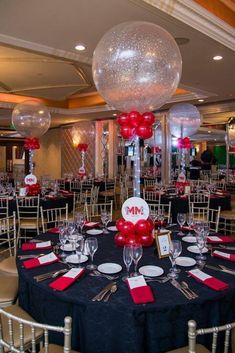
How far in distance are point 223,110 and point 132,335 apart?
8.81m

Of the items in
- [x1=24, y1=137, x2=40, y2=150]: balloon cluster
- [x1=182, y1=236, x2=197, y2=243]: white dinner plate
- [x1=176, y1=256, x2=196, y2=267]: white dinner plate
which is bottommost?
[x1=176, y1=256, x2=196, y2=267]: white dinner plate

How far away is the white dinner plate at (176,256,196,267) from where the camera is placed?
212 cm

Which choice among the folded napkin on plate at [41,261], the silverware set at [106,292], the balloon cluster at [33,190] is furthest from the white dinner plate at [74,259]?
the balloon cluster at [33,190]

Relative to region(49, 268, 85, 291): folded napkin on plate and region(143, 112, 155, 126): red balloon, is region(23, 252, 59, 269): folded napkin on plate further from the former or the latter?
region(143, 112, 155, 126): red balloon

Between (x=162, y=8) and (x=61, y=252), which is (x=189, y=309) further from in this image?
(x=162, y=8)

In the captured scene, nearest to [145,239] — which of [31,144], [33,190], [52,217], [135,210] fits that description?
[135,210]

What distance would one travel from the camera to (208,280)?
1.85 meters

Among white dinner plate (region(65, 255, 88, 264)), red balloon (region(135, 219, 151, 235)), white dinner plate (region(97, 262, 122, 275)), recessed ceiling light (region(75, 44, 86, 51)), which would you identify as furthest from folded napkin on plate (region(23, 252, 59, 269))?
recessed ceiling light (region(75, 44, 86, 51))

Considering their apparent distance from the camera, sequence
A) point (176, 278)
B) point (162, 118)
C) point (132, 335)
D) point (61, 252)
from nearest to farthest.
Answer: point (132, 335) < point (176, 278) < point (61, 252) < point (162, 118)

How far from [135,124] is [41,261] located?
4.18ft

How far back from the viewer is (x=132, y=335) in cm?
158

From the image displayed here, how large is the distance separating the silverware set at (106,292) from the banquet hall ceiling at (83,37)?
105 inches

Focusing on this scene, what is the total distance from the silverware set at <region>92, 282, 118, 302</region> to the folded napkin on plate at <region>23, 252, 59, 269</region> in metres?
0.57

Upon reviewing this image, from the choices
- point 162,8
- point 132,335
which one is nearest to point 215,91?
point 162,8
